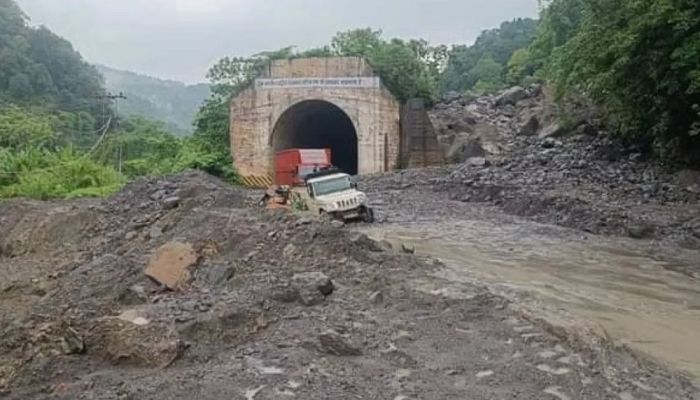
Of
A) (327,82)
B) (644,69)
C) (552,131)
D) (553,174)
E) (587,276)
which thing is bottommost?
(587,276)

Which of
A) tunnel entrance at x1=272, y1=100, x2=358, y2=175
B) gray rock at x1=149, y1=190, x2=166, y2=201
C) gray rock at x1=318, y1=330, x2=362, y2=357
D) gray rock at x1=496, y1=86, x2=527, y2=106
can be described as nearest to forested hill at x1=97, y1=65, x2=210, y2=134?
tunnel entrance at x1=272, y1=100, x2=358, y2=175

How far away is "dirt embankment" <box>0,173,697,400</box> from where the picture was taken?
6.32 metres

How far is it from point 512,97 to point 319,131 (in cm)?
1128

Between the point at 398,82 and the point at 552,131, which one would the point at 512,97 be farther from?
the point at 552,131

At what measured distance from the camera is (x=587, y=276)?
12.0 meters

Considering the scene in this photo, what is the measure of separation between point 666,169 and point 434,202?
6266mm

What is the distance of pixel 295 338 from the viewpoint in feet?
23.7

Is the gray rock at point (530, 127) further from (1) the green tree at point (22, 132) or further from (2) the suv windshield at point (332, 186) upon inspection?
(1) the green tree at point (22, 132)

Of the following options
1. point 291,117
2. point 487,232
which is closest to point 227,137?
point 291,117

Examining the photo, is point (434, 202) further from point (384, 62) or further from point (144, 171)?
point (144, 171)

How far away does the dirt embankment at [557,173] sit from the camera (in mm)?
16688

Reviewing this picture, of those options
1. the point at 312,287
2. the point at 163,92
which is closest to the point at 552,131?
the point at 312,287

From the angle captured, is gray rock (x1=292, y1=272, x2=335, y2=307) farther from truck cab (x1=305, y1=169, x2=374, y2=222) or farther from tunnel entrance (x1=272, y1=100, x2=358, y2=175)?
tunnel entrance (x1=272, y1=100, x2=358, y2=175)

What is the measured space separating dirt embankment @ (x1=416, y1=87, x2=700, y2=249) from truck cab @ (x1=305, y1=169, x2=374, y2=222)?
165 inches
